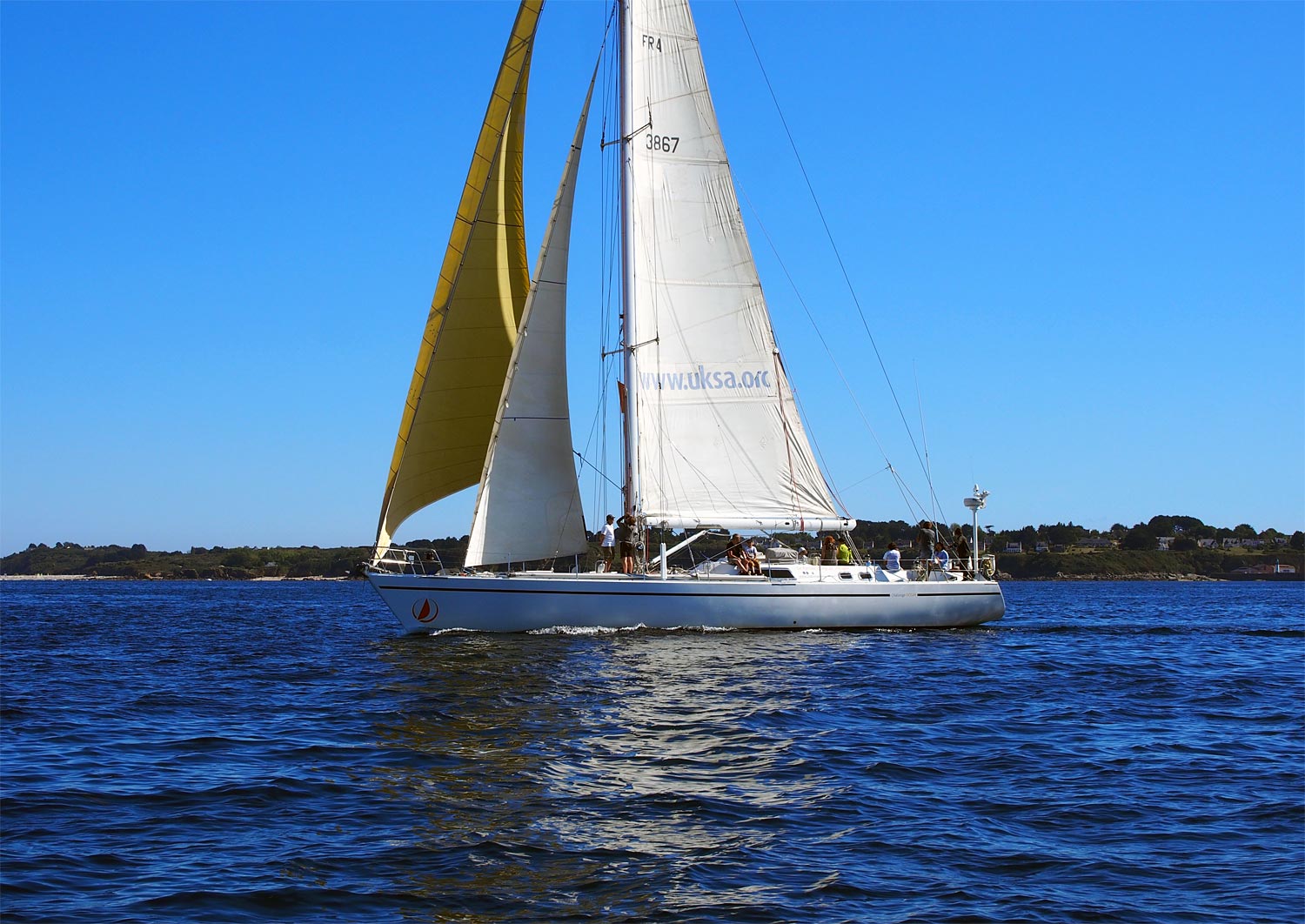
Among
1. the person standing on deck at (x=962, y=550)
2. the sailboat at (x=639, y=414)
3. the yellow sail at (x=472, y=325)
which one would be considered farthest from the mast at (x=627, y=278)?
the person standing on deck at (x=962, y=550)

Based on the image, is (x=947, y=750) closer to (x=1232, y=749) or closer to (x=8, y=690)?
(x=1232, y=749)

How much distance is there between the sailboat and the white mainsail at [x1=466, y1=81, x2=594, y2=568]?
4cm

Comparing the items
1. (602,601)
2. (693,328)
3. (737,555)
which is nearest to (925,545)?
(737,555)

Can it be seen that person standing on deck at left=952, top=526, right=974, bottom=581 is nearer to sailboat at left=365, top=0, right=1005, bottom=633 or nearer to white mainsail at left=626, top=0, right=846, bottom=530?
sailboat at left=365, top=0, right=1005, bottom=633

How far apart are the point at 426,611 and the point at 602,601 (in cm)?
358

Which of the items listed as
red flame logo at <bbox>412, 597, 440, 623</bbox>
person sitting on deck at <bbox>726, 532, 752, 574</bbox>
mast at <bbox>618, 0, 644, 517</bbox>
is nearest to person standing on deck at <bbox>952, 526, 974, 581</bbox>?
person sitting on deck at <bbox>726, 532, 752, 574</bbox>

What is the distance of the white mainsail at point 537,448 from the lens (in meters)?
24.3

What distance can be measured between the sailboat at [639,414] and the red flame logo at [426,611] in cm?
4

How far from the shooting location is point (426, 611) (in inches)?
938

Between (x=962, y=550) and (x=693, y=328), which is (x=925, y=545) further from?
(x=693, y=328)

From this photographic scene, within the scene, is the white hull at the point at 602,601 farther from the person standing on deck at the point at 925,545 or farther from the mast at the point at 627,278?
the person standing on deck at the point at 925,545

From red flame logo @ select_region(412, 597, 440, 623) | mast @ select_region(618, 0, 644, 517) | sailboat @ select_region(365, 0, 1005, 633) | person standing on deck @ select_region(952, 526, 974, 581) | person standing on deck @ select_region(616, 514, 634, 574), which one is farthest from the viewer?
person standing on deck @ select_region(952, 526, 974, 581)

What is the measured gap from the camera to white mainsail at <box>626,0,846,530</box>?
26094 millimetres

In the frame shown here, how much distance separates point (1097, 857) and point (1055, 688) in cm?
1015
